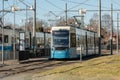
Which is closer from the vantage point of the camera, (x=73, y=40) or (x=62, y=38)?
(x=62, y=38)

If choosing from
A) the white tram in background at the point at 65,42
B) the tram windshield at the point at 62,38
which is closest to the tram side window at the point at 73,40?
the white tram in background at the point at 65,42

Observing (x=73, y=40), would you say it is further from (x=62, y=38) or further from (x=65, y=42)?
(x=62, y=38)

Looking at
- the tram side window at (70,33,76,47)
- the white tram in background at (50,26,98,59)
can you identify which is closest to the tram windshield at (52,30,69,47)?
the white tram in background at (50,26,98,59)

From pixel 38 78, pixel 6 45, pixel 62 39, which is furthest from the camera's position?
pixel 6 45

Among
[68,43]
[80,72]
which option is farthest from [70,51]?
[80,72]

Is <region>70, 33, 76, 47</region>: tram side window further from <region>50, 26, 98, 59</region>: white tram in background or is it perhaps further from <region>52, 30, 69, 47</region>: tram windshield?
<region>52, 30, 69, 47</region>: tram windshield

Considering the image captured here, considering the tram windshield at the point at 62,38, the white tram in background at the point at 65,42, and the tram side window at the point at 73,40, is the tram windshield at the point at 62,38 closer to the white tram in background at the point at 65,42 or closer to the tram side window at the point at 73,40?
A: the white tram in background at the point at 65,42

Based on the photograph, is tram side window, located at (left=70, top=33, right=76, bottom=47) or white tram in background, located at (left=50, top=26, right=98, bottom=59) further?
tram side window, located at (left=70, top=33, right=76, bottom=47)

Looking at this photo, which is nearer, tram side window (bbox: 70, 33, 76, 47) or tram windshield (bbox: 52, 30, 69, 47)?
tram windshield (bbox: 52, 30, 69, 47)

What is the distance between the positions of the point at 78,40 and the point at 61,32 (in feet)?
9.92

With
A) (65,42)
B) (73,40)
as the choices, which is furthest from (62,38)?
(73,40)

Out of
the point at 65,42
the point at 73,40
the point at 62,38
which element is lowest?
the point at 65,42

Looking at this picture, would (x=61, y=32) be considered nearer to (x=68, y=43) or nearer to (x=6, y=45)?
(x=68, y=43)

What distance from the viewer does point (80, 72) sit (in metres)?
23.5
